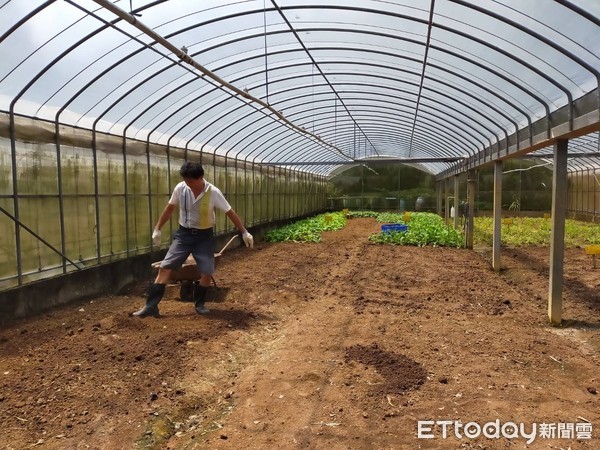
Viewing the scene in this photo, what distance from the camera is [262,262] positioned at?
41.3 ft

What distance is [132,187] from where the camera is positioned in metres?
10.2

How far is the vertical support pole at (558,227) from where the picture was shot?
6680mm

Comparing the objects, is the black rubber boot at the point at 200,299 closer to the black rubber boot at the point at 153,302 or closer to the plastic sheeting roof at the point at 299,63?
the black rubber boot at the point at 153,302

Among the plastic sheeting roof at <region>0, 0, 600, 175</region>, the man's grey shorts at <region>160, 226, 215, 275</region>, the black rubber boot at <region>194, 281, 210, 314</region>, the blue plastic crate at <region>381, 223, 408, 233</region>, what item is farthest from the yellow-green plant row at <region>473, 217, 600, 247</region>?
the man's grey shorts at <region>160, 226, 215, 275</region>

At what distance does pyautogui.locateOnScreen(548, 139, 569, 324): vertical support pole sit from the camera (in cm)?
668

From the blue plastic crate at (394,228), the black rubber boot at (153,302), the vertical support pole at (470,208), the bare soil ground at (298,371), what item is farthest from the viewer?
the blue plastic crate at (394,228)

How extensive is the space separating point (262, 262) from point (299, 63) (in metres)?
4.93

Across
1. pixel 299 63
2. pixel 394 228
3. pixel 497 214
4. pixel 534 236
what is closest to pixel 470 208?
pixel 497 214

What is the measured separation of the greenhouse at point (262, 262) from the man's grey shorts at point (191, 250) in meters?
0.04

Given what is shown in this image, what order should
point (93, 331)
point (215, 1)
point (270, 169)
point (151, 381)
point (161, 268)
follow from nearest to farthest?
1. point (151, 381)
2. point (93, 331)
3. point (161, 268)
4. point (215, 1)
5. point (270, 169)

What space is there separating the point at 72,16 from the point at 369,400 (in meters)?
6.10

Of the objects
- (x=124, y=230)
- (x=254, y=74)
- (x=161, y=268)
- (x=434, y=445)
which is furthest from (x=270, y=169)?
(x=434, y=445)

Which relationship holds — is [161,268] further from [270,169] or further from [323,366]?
[270,169]

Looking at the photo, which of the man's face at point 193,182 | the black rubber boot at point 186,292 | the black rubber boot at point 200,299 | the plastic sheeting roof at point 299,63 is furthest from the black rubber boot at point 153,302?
the plastic sheeting roof at point 299,63
